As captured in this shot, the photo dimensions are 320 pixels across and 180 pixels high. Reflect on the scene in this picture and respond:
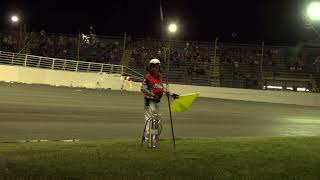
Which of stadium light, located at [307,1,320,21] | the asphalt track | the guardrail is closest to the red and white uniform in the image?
the asphalt track

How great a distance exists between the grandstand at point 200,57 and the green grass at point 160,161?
31136 mm

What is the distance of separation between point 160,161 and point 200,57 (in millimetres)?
36590

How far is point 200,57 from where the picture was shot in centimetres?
4591

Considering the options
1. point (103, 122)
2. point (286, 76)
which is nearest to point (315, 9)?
point (103, 122)

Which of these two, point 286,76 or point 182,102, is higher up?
point 286,76

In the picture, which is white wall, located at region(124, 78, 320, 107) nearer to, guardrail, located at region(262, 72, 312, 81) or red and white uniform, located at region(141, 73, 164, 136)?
guardrail, located at region(262, 72, 312, 81)

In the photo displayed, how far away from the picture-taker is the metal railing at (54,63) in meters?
43.5

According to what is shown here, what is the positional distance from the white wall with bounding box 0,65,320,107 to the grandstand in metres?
1.75

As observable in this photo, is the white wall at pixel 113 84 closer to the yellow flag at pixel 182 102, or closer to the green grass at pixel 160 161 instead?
the green grass at pixel 160 161

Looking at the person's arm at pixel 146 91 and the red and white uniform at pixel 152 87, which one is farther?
the red and white uniform at pixel 152 87

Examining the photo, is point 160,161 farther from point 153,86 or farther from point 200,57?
point 200,57

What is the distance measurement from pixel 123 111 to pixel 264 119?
594 cm

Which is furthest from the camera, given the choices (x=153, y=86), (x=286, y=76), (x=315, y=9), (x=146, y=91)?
(x=286, y=76)

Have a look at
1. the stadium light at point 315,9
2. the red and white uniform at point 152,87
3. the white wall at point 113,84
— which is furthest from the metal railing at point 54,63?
the red and white uniform at point 152,87
